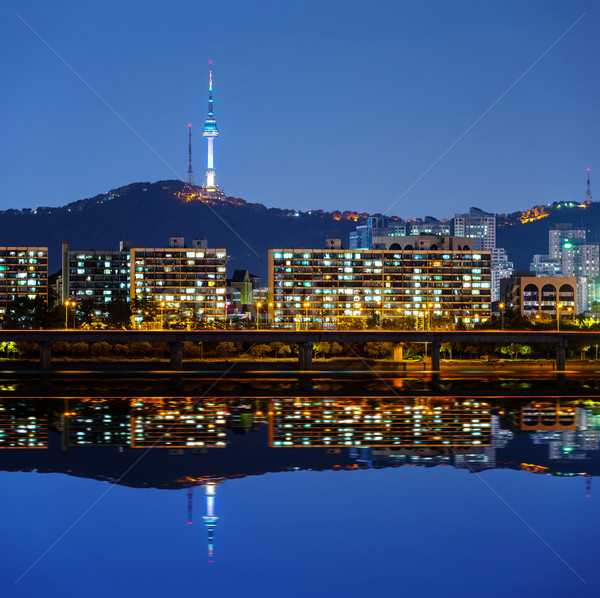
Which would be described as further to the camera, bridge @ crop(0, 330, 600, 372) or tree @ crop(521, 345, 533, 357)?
tree @ crop(521, 345, 533, 357)

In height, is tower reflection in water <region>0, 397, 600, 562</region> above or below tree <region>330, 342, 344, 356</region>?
above

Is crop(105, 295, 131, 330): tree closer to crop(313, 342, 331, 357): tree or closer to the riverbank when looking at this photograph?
the riverbank

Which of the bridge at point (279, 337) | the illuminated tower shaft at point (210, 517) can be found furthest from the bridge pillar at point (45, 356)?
the illuminated tower shaft at point (210, 517)

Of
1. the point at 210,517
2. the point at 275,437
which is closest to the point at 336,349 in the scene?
the point at 275,437

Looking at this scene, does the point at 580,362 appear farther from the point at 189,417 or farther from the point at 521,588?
the point at 521,588

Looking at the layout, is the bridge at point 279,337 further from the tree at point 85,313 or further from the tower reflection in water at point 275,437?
the tree at point 85,313

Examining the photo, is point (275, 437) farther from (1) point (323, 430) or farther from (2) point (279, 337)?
(2) point (279, 337)

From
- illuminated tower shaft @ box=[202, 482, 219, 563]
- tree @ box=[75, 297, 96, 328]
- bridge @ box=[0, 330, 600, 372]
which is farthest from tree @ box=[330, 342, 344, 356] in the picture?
illuminated tower shaft @ box=[202, 482, 219, 563]
